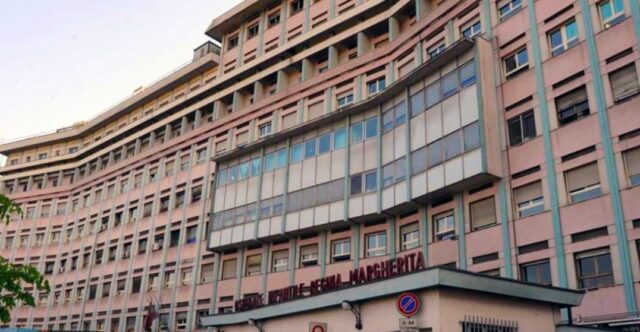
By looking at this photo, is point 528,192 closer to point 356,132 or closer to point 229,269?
point 356,132

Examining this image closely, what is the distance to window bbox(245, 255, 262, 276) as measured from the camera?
124ft

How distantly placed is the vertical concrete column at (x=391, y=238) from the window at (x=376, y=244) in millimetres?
535

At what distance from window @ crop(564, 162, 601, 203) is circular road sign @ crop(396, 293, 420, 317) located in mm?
10811

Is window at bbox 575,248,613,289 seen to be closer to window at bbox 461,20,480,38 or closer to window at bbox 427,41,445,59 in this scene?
window at bbox 461,20,480,38

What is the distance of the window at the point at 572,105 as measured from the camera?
24156 millimetres

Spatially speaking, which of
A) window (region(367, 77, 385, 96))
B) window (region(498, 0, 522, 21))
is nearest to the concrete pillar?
window (region(367, 77, 385, 96))

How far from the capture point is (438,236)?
1128 inches

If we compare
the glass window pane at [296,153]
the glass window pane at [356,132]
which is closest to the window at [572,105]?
the glass window pane at [356,132]

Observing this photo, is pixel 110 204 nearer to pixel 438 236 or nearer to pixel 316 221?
pixel 316 221

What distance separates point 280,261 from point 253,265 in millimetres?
2317

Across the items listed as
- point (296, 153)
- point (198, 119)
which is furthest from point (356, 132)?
point (198, 119)

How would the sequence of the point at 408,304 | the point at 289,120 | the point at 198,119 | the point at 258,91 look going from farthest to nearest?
the point at 198,119
the point at 258,91
the point at 289,120
the point at 408,304

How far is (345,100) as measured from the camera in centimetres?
3725

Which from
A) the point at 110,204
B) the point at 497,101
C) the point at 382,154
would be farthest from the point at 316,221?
the point at 110,204
